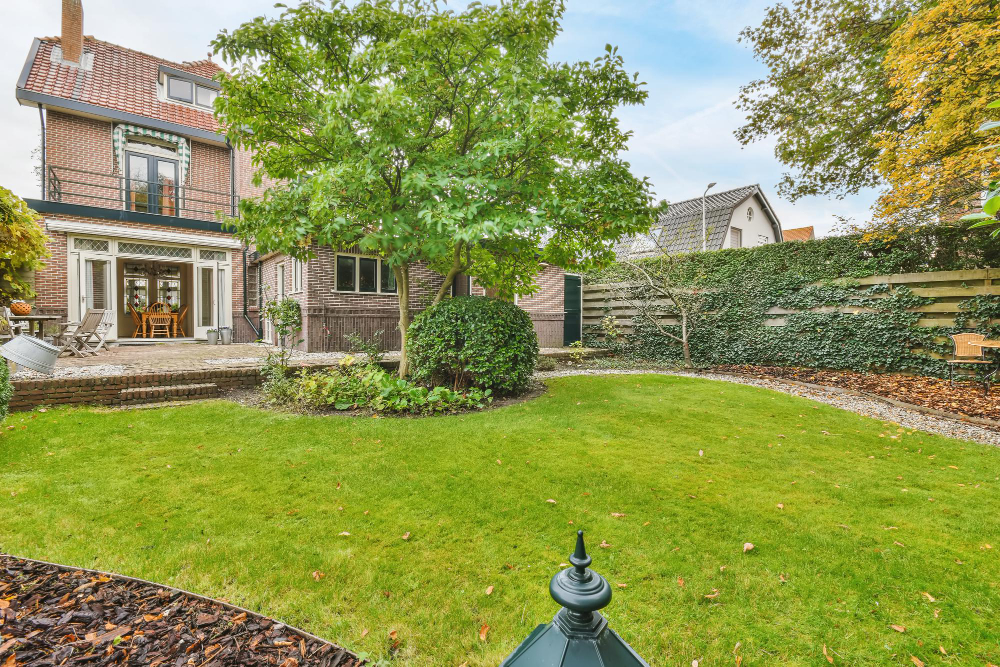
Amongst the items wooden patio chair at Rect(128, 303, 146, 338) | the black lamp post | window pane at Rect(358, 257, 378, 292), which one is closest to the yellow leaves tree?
the black lamp post

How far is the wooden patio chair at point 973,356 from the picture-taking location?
7.07 m

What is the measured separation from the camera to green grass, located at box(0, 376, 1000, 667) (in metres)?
2.09

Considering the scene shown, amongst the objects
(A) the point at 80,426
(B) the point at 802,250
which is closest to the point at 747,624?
(A) the point at 80,426

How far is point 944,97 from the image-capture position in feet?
21.2

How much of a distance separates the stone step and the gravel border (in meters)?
5.45

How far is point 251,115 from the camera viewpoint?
5898 millimetres

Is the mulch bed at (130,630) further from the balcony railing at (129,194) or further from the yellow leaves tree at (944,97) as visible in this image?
the balcony railing at (129,194)

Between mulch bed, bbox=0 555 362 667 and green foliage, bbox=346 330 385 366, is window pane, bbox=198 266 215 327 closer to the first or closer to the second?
green foliage, bbox=346 330 385 366

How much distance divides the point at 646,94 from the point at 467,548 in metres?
6.35

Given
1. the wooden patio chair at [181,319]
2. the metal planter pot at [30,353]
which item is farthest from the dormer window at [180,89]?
the metal planter pot at [30,353]

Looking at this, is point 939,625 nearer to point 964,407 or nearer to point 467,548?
point 467,548

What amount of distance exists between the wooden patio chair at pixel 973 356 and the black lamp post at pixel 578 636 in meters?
9.47

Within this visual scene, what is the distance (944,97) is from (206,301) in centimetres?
1804

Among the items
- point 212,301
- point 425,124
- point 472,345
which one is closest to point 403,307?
point 472,345
